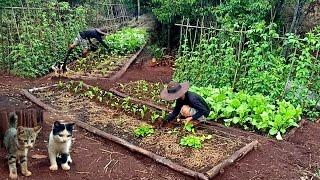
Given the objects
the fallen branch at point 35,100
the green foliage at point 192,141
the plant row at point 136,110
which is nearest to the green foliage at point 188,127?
the plant row at point 136,110

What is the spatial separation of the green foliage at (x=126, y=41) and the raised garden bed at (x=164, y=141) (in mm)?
5858

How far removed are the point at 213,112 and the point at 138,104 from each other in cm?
159

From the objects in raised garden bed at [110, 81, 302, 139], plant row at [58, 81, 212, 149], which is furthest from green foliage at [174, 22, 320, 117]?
plant row at [58, 81, 212, 149]

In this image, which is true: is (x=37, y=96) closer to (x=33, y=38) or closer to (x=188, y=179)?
(x=33, y=38)

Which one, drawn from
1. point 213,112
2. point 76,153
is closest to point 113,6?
point 213,112

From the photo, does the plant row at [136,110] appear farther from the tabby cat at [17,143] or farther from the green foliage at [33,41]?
the tabby cat at [17,143]

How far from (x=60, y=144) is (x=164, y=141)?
1854mm

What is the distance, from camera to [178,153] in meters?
5.61

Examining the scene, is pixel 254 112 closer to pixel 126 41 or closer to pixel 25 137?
pixel 25 137

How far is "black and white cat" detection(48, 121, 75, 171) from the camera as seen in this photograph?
14.8ft

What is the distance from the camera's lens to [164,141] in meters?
5.98

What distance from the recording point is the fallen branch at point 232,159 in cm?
504

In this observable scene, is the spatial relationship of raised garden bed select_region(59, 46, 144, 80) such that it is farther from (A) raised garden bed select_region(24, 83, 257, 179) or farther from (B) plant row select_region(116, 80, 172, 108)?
(A) raised garden bed select_region(24, 83, 257, 179)

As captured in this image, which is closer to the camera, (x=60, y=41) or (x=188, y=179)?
(x=188, y=179)
